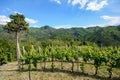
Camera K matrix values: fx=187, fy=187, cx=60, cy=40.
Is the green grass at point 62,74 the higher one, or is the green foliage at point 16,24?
the green foliage at point 16,24

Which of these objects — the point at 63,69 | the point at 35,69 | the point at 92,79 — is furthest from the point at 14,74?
the point at 92,79

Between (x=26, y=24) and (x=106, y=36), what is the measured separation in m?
147

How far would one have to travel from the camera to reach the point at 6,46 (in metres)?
54.1

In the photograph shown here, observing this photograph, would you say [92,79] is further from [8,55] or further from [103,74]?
[8,55]

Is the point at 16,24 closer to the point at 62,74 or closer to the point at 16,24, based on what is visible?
the point at 16,24

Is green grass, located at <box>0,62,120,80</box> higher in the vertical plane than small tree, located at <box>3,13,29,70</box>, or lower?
lower

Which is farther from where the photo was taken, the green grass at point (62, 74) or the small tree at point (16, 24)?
the small tree at point (16, 24)

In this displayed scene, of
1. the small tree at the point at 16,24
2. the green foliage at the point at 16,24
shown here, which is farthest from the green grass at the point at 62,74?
the green foliage at the point at 16,24

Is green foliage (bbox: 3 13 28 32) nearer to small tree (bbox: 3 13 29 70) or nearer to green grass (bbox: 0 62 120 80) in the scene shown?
small tree (bbox: 3 13 29 70)

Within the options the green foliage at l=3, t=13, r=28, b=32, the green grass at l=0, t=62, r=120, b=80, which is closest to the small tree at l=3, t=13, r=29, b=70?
the green foliage at l=3, t=13, r=28, b=32

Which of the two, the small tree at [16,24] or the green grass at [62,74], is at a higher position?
the small tree at [16,24]

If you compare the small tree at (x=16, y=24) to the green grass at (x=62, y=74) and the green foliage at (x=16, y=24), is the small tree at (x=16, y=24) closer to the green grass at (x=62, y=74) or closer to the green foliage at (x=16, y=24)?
the green foliage at (x=16, y=24)

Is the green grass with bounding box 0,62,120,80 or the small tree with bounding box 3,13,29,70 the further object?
the small tree with bounding box 3,13,29,70

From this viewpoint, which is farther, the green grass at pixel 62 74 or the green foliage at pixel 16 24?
the green foliage at pixel 16 24
